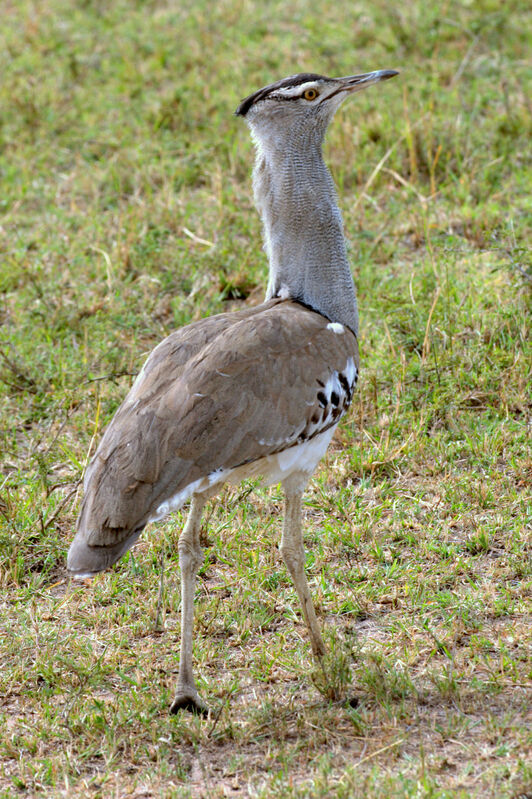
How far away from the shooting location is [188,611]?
327 cm

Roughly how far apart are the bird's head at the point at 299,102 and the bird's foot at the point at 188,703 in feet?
6.07

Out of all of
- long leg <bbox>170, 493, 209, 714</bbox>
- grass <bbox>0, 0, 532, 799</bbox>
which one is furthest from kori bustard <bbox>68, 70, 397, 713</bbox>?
grass <bbox>0, 0, 532, 799</bbox>

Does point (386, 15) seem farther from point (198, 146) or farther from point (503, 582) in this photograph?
point (503, 582)

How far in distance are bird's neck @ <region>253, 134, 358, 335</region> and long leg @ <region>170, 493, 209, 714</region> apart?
2.64 feet

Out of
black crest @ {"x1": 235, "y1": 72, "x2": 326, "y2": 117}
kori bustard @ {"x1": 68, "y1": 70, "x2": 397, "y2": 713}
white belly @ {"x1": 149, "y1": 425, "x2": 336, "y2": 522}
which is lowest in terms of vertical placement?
white belly @ {"x1": 149, "y1": 425, "x2": 336, "y2": 522}

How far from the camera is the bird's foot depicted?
3.22m

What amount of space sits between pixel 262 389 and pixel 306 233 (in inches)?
27.6

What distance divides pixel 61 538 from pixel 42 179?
10.8ft

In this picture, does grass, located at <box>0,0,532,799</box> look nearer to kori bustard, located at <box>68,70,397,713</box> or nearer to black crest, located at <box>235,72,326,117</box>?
kori bustard, located at <box>68,70,397,713</box>

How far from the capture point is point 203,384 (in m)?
3.20

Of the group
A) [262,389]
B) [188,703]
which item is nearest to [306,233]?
[262,389]

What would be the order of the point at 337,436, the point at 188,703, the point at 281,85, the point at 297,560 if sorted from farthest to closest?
1. the point at 337,436
2. the point at 281,85
3. the point at 297,560
4. the point at 188,703

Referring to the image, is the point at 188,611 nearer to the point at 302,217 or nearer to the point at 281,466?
the point at 281,466

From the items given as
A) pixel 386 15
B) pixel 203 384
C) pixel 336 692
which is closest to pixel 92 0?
pixel 386 15
